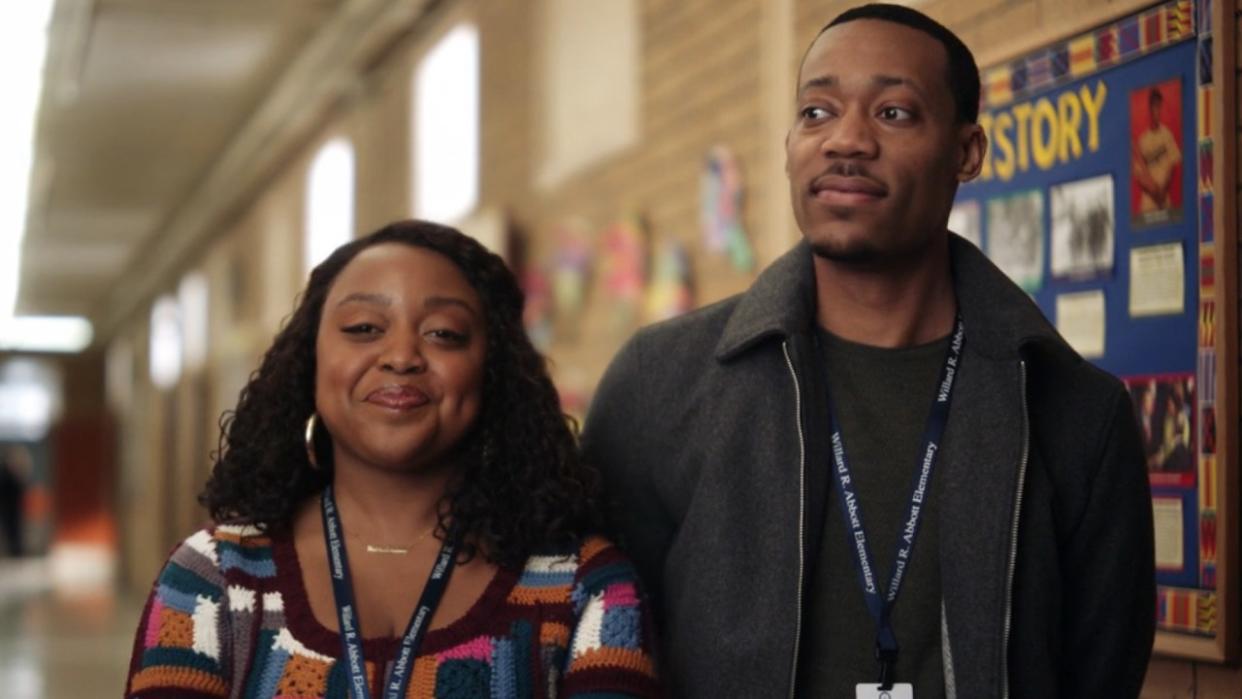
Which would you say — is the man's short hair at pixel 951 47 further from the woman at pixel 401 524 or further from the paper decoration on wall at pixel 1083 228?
the paper decoration on wall at pixel 1083 228

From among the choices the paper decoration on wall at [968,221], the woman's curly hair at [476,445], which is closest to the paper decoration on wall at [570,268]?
the paper decoration on wall at [968,221]

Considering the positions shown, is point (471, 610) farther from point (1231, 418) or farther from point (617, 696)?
point (1231, 418)

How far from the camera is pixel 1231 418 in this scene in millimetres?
2711

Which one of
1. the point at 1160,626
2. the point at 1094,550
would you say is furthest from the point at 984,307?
the point at 1160,626

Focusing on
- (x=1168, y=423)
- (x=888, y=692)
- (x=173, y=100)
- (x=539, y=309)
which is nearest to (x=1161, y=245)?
(x=1168, y=423)

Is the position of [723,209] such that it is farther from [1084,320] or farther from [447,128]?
[447,128]

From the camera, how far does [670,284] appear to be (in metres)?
5.38

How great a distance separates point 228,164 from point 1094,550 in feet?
41.2

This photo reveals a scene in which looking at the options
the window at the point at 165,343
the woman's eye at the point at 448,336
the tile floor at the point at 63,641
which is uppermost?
the window at the point at 165,343

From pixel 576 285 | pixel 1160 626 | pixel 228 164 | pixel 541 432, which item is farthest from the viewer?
pixel 228 164

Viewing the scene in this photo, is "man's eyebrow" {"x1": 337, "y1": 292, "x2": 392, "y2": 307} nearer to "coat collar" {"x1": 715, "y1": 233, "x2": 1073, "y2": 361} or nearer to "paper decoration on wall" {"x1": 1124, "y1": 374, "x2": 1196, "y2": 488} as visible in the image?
"coat collar" {"x1": 715, "y1": 233, "x2": 1073, "y2": 361}

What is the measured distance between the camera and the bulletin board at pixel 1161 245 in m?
2.71

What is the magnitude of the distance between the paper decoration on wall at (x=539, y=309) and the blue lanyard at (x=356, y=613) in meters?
4.47

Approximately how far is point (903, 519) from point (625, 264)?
12.4ft
